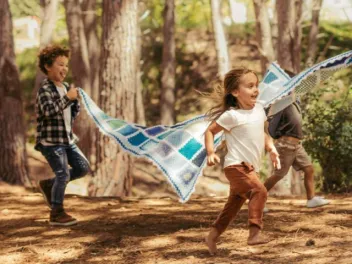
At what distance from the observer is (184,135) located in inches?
256

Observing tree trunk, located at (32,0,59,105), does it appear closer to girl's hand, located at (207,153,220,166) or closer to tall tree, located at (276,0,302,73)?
tall tree, located at (276,0,302,73)

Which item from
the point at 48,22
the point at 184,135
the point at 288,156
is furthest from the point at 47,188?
the point at 48,22

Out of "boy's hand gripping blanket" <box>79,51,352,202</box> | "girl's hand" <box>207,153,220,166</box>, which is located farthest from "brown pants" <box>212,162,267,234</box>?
"boy's hand gripping blanket" <box>79,51,352,202</box>

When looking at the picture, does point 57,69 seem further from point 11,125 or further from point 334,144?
point 334,144

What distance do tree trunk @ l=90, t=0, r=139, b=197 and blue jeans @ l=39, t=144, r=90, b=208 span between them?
210cm

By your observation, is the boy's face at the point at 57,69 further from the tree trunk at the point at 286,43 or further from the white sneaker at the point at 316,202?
the tree trunk at the point at 286,43

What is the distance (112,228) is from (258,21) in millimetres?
7686

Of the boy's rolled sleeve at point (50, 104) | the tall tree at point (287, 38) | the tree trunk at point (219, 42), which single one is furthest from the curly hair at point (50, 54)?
the tree trunk at point (219, 42)

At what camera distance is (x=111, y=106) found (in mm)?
9062

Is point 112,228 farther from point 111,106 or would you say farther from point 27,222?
point 111,106

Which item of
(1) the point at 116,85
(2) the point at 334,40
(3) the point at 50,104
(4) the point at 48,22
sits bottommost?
(3) the point at 50,104

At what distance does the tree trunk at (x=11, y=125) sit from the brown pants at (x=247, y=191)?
19.7 ft

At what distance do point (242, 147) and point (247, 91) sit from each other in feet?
1.43

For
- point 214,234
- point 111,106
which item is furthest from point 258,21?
point 214,234
